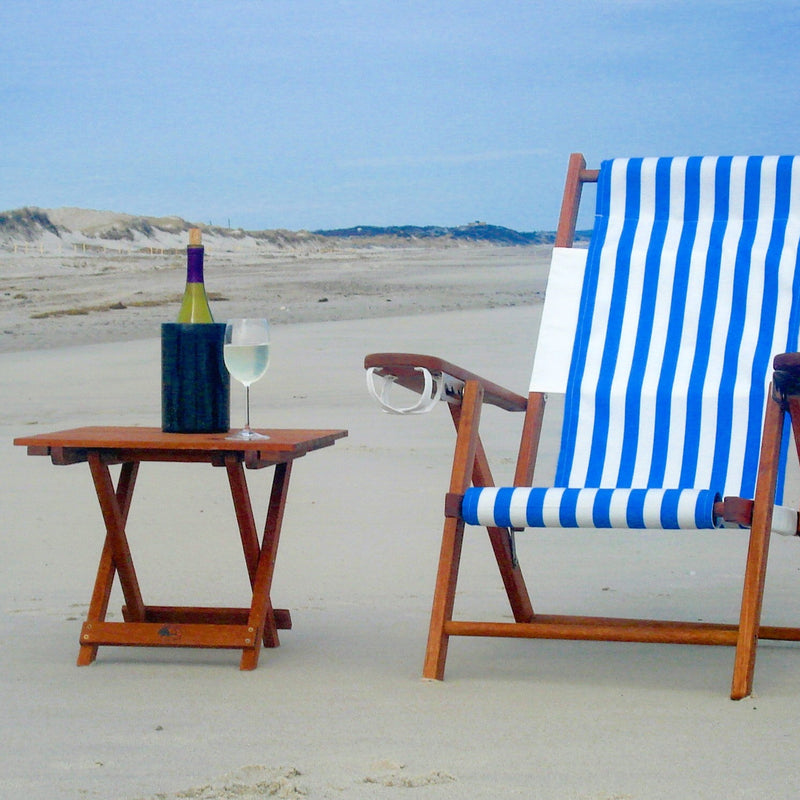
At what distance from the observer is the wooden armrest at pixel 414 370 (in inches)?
90.8

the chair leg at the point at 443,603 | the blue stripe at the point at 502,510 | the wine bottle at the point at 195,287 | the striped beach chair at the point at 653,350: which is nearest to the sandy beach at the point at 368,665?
the chair leg at the point at 443,603

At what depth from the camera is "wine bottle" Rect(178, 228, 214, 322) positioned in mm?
2383

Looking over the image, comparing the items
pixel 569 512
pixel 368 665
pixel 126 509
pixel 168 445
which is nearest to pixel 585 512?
pixel 569 512

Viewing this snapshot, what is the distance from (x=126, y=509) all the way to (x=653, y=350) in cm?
119

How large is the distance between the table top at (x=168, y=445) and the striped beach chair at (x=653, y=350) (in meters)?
0.24

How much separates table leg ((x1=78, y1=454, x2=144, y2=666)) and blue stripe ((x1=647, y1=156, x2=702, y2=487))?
108 cm

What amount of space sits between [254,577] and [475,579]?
768 millimetres

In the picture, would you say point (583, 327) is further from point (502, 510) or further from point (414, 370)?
point (502, 510)

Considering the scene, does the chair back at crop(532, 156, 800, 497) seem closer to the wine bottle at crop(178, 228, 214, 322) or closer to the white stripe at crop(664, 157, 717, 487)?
the white stripe at crop(664, 157, 717, 487)

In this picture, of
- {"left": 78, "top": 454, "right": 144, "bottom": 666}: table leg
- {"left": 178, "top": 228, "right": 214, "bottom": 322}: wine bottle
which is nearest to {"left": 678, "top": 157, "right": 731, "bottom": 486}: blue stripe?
{"left": 178, "top": 228, "right": 214, "bottom": 322}: wine bottle

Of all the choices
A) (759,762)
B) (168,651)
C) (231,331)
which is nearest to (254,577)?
(168,651)

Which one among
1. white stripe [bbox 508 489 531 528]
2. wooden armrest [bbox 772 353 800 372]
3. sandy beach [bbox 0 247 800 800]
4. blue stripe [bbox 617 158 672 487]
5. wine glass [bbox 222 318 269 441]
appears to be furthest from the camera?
blue stripe [bbox 617 158 672 487]

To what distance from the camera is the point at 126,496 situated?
2482mm

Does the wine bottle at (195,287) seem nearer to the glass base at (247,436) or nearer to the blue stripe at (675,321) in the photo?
the glass base at (247,436)
